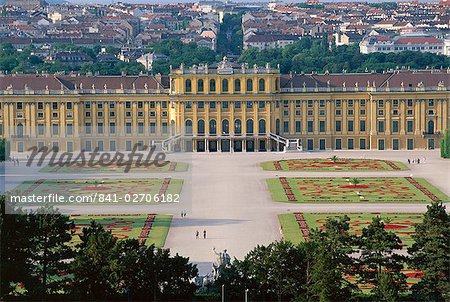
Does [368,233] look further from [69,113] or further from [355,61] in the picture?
[355,61]

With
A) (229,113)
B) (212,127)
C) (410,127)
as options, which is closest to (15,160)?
(212,127)

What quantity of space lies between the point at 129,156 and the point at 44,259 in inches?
1482

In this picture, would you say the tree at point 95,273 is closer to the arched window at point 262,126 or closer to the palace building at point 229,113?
the palace building at point 229,113

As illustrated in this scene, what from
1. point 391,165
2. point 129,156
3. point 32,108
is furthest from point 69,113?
point 391,165

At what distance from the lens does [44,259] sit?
39.5 m

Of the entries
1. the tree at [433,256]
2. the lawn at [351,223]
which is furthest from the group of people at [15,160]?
the tree at [433,256]

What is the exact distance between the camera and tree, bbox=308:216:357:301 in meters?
36.8

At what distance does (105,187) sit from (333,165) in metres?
14.8

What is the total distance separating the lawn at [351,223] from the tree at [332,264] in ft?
24.4

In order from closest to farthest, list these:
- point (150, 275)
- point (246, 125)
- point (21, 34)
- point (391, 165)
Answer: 1. point (150, 275)
2. point (391, 165)
3. point (246, 125)
4. point (21, 34)

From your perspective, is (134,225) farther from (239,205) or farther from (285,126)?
(285,126)

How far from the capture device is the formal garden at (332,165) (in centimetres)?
7219

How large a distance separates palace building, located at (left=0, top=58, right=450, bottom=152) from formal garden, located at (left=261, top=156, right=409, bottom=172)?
6.30m

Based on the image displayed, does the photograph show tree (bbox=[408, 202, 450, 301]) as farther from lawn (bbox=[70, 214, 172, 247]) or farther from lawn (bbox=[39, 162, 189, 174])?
lawn (bbox=[39, 162, 189, 174])
